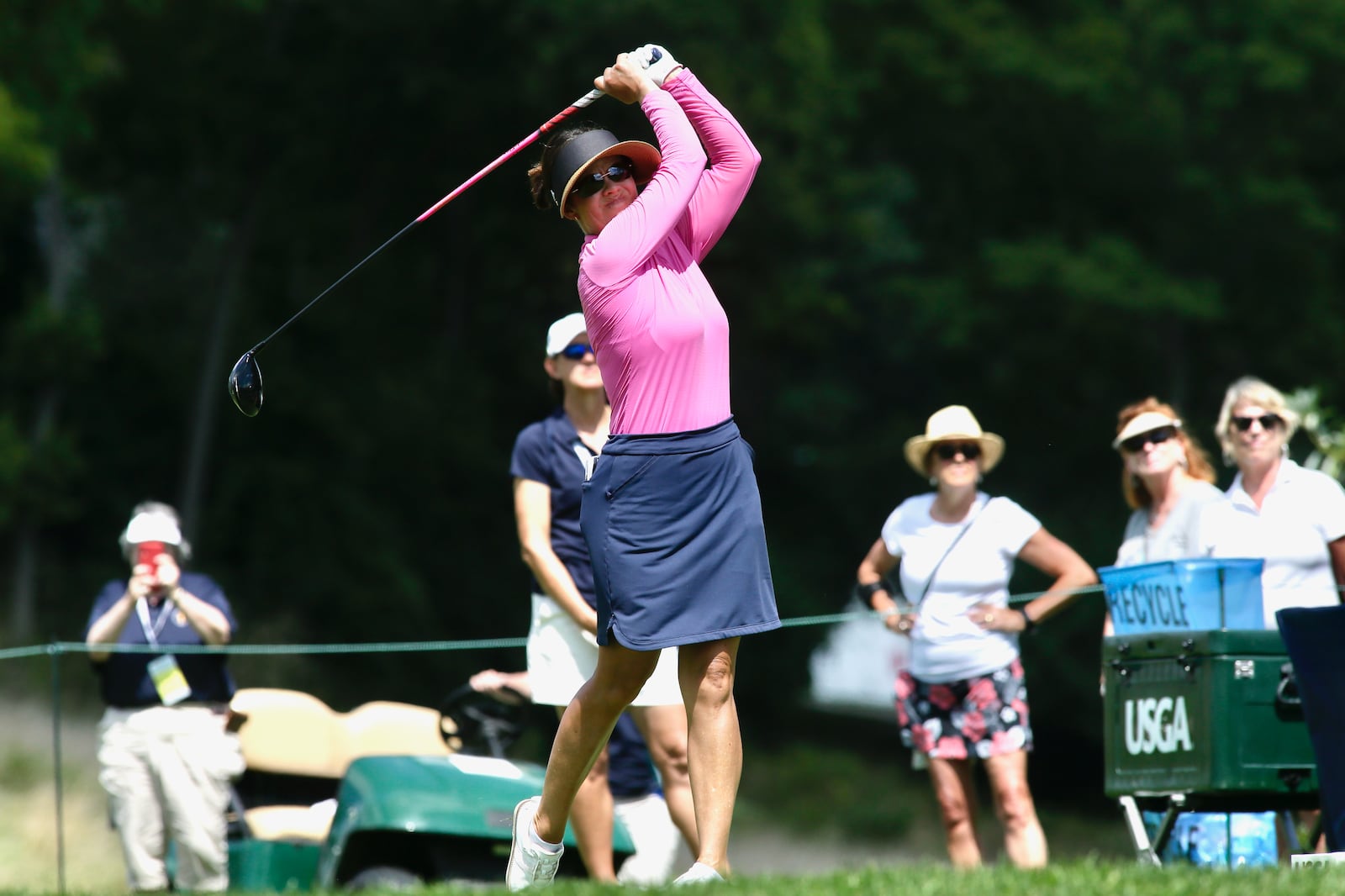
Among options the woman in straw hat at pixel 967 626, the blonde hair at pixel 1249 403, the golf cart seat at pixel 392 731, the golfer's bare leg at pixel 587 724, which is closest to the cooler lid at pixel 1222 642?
the woman in straw hat at pixel 967 626

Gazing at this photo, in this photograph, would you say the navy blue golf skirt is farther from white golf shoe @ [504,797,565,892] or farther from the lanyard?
the lanyard

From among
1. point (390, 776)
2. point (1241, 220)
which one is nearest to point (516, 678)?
point (390, 776)

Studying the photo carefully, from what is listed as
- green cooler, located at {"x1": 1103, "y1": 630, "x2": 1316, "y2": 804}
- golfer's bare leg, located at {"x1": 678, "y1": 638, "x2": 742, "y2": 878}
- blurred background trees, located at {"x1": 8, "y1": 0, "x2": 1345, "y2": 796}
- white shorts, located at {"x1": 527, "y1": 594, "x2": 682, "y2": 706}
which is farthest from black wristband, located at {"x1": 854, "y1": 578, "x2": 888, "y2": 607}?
blurred background trees, located at {"x1": 8, "y1": 0, "x2": 1345, "y2": 796}

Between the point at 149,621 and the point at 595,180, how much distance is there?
421 cm

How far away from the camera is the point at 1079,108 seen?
26.7 m

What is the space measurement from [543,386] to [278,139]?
5071 millimetres

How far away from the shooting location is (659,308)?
15.8ft

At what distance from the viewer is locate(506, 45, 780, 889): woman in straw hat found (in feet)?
15.6

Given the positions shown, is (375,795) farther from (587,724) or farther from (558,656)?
(587,724)

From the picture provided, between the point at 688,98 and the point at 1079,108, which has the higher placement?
the point at 1079,108

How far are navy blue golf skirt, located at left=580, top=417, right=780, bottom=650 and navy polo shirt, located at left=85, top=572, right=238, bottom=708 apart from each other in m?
3.92

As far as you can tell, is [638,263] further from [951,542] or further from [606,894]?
[951,542]

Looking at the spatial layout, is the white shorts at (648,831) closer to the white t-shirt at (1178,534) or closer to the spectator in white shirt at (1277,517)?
the white t-shirt at (1178,534)

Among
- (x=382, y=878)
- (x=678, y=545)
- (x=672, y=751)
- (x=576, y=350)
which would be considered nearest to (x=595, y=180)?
(x=678, y=545)
